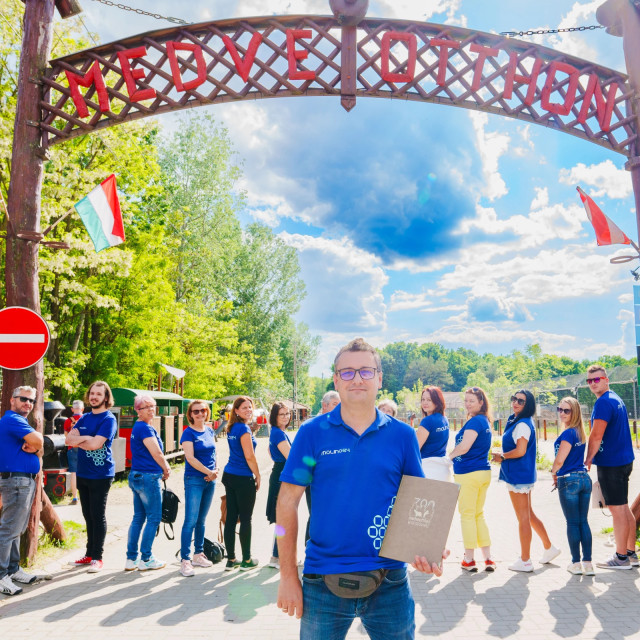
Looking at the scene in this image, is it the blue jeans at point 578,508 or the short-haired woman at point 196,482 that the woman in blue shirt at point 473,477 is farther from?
the short-haired woman at point 196,482

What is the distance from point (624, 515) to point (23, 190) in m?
7.84

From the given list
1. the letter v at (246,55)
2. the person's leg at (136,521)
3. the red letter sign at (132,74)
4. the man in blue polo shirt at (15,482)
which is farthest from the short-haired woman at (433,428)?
the red letter sign at (132,74)

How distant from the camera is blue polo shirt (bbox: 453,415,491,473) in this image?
20.7 ft

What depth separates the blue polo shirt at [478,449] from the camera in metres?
6.30

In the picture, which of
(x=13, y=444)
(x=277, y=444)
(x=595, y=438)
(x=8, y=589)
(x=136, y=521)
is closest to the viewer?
(x=8, y=589)

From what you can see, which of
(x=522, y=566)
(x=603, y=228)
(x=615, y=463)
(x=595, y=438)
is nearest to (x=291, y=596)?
(x=522, y=566)

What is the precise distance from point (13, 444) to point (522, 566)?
17.6 ft

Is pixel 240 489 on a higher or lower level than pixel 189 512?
higher

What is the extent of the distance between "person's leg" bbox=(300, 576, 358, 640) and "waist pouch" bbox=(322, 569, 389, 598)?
0.15 feet

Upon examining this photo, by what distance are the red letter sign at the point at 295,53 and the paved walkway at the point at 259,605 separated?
6.14 m

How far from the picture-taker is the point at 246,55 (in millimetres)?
7723

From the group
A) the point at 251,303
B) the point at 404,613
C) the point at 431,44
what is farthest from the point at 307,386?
the point at 404,613

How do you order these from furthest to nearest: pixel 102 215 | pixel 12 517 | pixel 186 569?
pixel 102 215 → pixel 186 569 → pixel 12 517

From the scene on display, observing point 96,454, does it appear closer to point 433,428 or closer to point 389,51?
point 433,428
